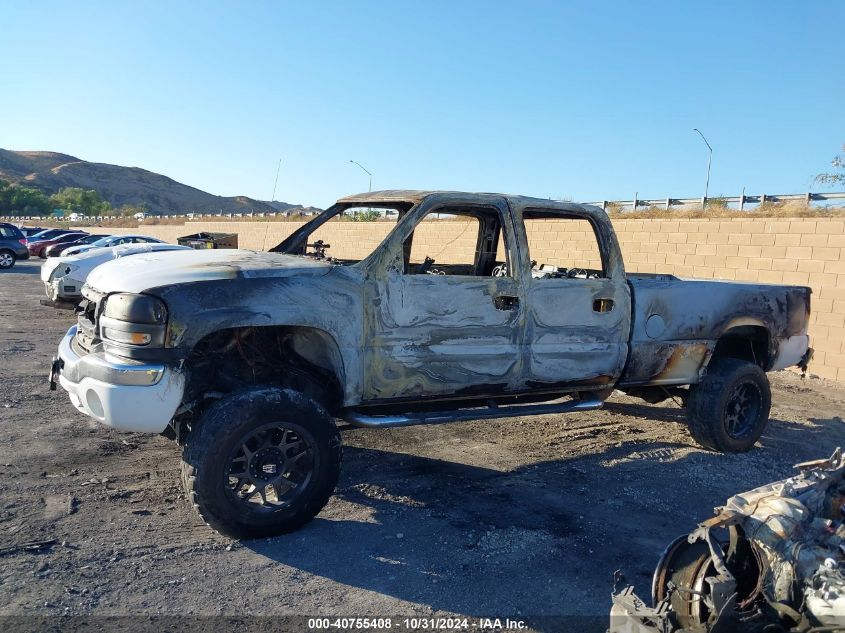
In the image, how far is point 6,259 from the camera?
27250 millimetres

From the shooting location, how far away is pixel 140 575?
364cm

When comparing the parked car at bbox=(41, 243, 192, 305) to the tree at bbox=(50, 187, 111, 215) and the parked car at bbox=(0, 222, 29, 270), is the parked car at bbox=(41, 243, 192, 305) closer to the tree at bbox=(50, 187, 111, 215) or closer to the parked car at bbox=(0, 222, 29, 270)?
the parked car at bbox=(0, 222, 29, 270)

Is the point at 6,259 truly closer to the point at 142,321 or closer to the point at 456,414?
the point at 142,321

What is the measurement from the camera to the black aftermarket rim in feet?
13.2

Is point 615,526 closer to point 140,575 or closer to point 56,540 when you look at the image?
point 140,575

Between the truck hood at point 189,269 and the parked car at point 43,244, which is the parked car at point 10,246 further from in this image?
the truck hood at point 189,269

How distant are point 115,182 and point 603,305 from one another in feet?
530

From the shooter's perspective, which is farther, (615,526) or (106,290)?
(615,526)

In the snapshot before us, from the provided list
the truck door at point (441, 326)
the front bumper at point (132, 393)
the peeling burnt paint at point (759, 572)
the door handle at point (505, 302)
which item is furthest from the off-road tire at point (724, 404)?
the front bumper at point (132, 393)

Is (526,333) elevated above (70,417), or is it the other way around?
(526,333)

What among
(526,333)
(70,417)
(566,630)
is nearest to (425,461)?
(526,333)

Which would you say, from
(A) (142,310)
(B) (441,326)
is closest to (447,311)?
(B) (441,326)

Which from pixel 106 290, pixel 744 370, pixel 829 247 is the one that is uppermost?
pixel 829 247

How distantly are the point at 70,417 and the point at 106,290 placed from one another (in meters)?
2.86
